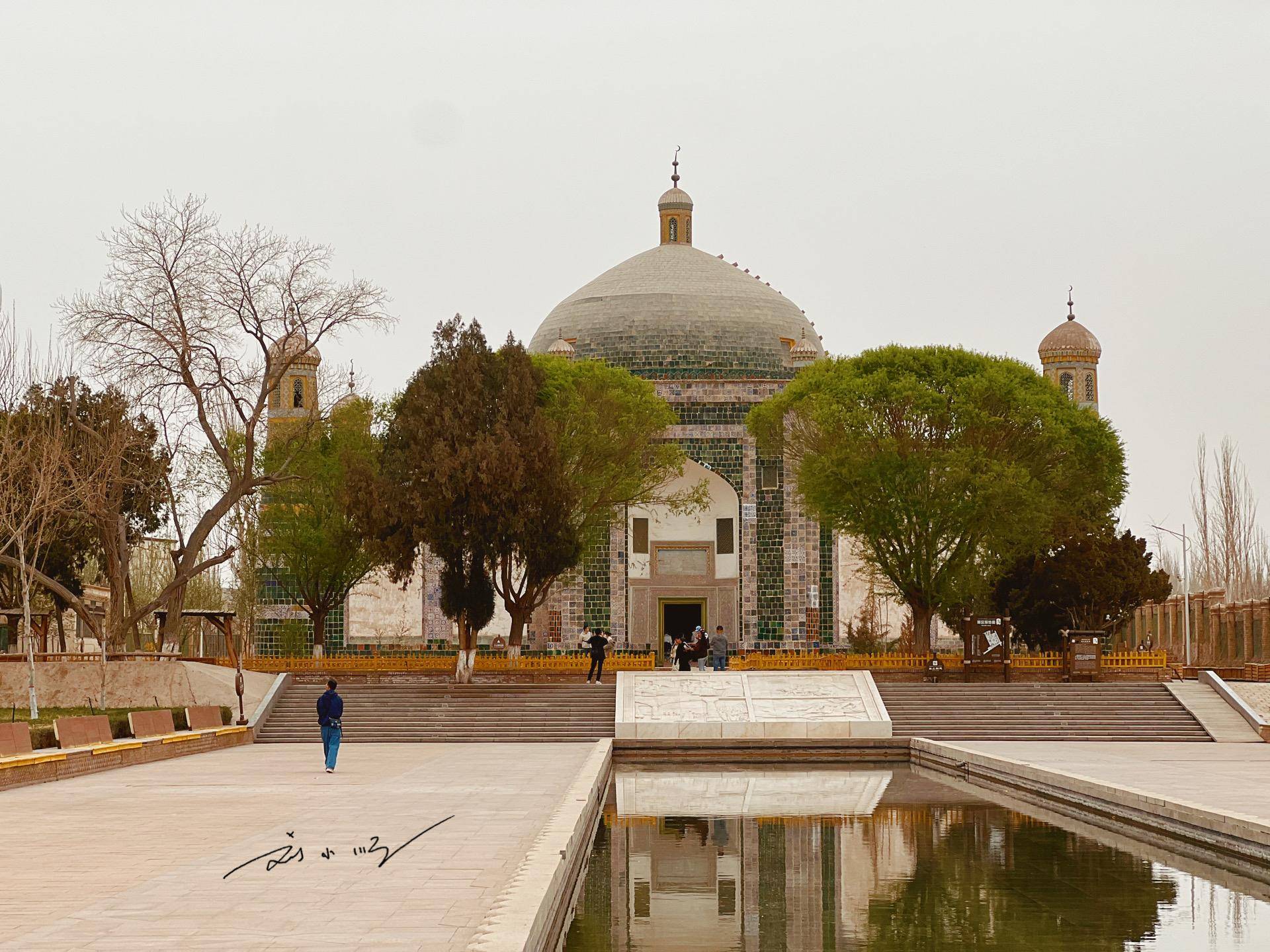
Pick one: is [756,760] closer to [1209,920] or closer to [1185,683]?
[1185,683]

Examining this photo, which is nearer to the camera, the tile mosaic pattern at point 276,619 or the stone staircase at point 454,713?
the stone staircase at point 454,713

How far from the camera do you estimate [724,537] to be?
43344 mm

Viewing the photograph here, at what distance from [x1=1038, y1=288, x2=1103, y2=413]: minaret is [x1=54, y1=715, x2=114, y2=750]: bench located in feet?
114

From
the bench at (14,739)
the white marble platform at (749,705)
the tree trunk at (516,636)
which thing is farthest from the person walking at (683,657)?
the bench at (14,739)

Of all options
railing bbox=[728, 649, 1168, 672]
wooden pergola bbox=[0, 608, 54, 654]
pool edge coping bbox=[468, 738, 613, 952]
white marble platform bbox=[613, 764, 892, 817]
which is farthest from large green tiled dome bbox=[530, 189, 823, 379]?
pool edge coping bbox=[468, 738, 613, 952]

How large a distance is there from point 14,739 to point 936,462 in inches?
780

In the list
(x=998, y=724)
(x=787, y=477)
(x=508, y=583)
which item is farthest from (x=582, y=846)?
(x=787, y=477)

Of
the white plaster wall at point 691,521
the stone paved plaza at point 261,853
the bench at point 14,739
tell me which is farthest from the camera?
the white plaster wall at point 691,521

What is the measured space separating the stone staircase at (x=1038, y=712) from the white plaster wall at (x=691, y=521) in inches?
522

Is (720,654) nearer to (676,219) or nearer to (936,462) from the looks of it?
(936,462)

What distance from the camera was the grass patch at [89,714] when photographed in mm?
22625

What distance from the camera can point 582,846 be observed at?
Result: 13.4 metres

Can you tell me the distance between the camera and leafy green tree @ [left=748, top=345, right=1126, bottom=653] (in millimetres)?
32875

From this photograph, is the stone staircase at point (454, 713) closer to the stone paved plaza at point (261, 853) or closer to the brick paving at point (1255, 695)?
the stone paved plaza at point (261, 853)
